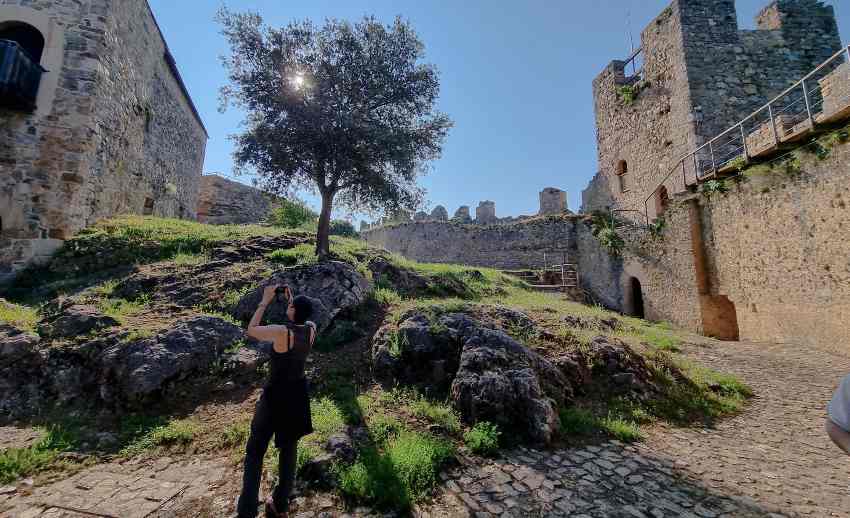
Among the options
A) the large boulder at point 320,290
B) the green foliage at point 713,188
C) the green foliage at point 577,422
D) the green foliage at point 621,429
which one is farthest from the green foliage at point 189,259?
the green foliage at point 713,188

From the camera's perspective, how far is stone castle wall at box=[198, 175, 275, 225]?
20.6m

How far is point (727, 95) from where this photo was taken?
1431 cm

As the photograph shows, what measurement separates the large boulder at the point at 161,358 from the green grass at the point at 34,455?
717 millimetres

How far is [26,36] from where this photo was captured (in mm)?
9984

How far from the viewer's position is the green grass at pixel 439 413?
4457 mm

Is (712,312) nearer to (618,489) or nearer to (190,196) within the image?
(618,489)

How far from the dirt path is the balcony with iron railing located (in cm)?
1051

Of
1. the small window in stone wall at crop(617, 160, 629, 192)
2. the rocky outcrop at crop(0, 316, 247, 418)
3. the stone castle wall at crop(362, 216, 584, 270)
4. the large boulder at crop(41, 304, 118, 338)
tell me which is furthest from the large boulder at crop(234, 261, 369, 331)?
the small window in stone wall at crop(617, 160, 629, 192)

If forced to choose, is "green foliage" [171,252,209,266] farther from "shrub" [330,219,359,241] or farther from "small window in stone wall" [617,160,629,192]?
"shrub" [330,219,359,241]

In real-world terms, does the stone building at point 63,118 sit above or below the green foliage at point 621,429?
above

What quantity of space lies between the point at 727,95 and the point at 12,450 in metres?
21.9

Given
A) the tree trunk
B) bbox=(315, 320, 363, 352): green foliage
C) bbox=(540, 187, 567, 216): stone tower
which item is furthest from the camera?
bbox=(540, 187, 567, 216): stone tower

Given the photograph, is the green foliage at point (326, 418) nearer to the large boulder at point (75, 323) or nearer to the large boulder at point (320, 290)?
the large boulder at point (320, 290)

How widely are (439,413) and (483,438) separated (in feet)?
2.35
